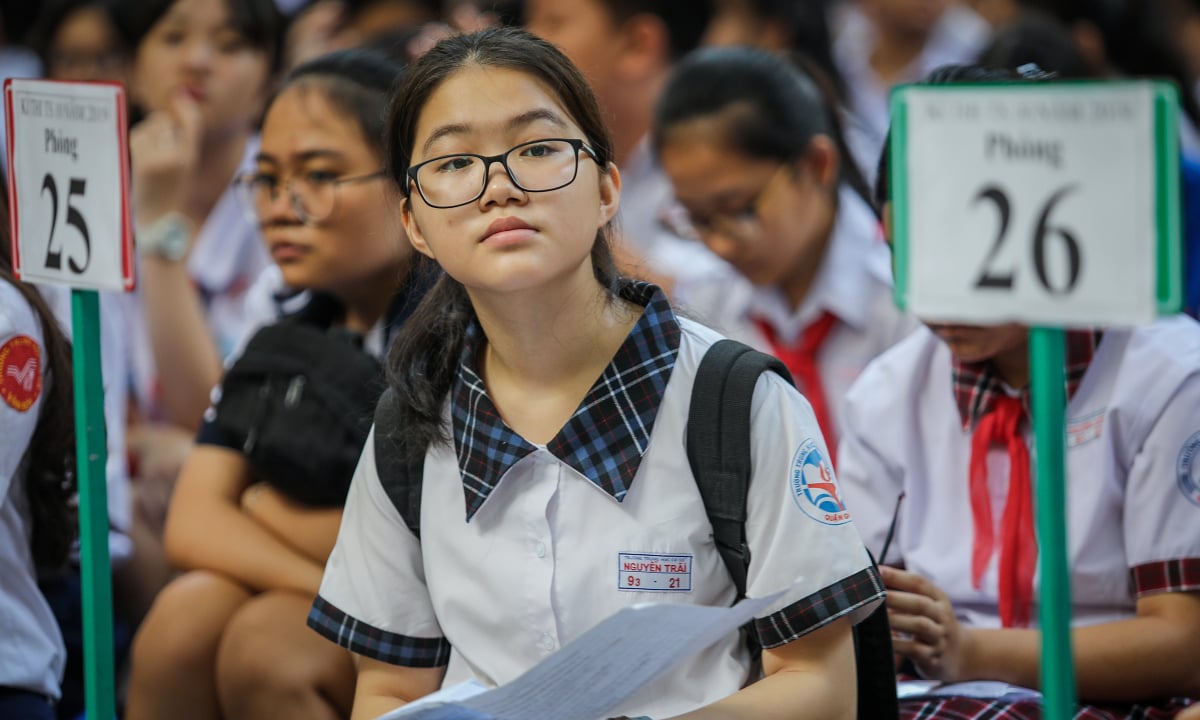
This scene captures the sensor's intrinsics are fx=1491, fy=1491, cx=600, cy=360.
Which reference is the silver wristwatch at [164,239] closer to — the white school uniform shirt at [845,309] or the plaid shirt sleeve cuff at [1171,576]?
the white school uniform shirt at [845,309]

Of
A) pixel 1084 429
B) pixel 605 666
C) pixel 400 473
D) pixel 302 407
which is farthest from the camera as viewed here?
pixel 302 407

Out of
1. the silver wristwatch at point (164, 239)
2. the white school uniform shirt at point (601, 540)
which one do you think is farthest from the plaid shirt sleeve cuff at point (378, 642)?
the silver wristwatch at point (164, 239)

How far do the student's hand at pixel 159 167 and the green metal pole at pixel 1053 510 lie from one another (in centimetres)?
226

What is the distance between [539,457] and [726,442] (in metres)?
0.21

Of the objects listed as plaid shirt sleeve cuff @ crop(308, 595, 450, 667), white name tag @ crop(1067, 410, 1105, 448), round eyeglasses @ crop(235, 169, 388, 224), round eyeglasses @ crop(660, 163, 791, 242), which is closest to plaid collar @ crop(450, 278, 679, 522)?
plaid shirt sleeve cuff @ crop(308, 595, 450, 667)

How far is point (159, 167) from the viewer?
3135 mm

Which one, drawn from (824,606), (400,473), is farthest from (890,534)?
(400,473)

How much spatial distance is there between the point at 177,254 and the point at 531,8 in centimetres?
119

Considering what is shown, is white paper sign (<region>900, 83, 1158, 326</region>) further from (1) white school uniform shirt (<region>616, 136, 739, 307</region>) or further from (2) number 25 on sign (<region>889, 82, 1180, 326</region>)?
(1) white school uniform shirt (<region>616, 136, 739, 307</region>)

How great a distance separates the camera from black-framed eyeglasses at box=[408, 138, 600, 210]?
1532 mm

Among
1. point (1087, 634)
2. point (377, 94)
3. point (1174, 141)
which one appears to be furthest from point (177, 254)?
point (1174, 141)

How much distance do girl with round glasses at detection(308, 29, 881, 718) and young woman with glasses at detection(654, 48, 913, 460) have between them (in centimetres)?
95

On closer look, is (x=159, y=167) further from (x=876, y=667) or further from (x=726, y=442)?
(x=876, y=667)

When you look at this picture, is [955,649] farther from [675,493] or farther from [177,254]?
→ [177,254]
